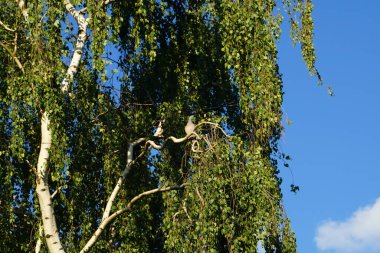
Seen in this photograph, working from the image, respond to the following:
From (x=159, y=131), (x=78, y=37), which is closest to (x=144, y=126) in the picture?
(x=159, y=131)

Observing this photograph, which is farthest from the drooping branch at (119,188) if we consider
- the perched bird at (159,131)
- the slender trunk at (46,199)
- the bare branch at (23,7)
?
the bare branch at (23,7)

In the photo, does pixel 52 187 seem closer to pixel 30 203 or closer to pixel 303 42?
pixel 30 203

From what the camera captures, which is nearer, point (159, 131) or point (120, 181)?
point (120, 181)

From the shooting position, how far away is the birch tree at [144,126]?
→ 839cm

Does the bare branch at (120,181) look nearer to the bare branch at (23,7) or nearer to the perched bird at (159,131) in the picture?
the perched bird at (159,131)

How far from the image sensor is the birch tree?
839 cm

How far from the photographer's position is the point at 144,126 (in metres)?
11.1

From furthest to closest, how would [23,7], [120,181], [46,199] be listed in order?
[120,181]
[23,7]
[46,199]

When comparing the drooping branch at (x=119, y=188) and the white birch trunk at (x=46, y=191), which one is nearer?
the white birch trunk at (x=46, y=191)

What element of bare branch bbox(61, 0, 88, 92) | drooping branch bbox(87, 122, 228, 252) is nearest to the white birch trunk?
bare branch bbox(61, 0, 88, 92)

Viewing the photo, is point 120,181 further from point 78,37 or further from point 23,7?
point 23,7

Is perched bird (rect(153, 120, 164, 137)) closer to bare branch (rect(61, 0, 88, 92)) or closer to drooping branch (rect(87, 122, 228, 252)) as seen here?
drooping branch (rect(87, 122, 228, 252))

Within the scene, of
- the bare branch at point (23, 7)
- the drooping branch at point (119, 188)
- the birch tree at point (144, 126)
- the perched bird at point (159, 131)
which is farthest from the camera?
the perched bird at point (159, 131)

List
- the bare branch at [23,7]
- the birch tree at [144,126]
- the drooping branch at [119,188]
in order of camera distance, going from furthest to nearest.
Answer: the bare branch at [23,7]
the drooping branch at [119,188]
the birch tree at [144,126]
